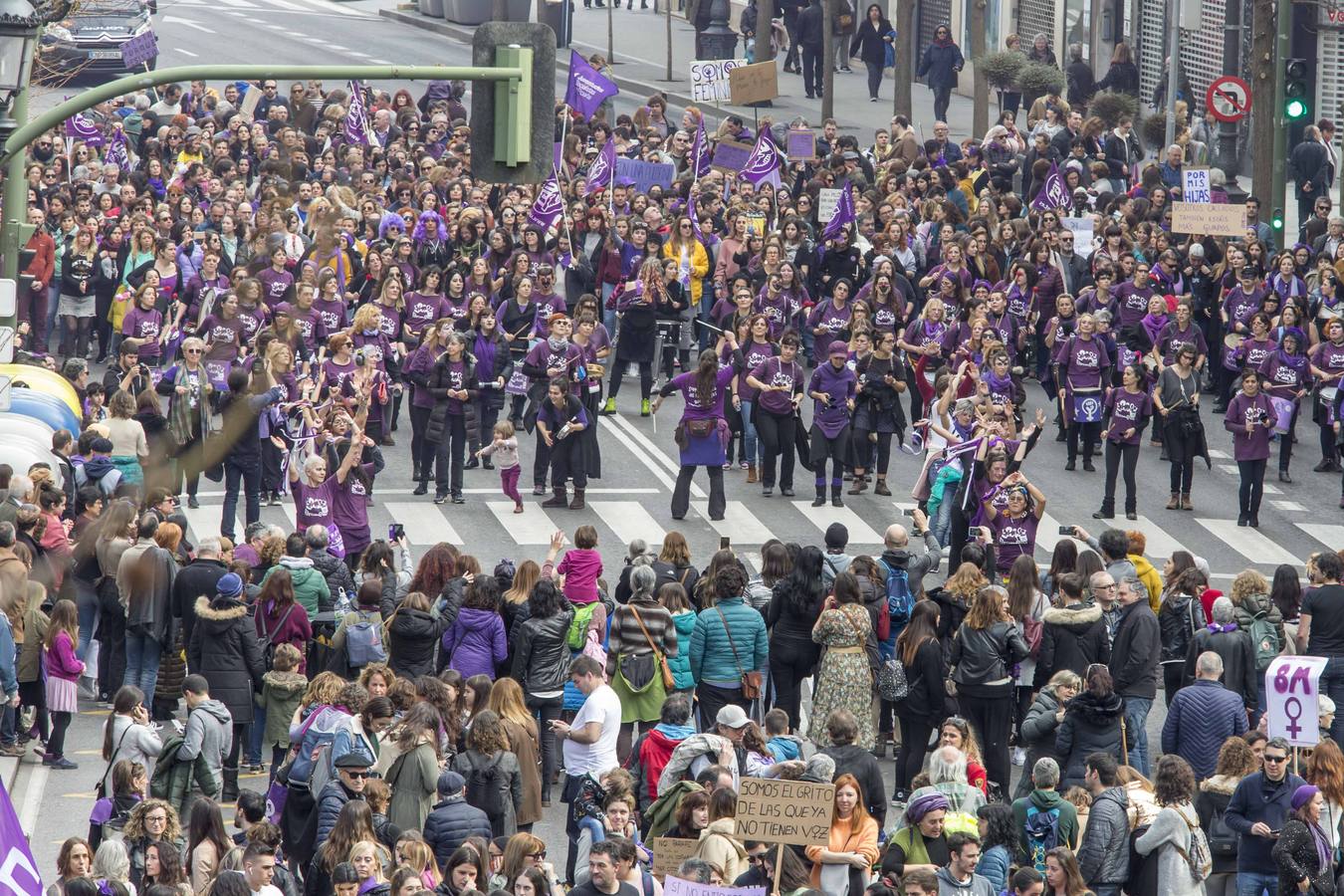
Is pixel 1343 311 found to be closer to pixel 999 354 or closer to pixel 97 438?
pixel 999 354

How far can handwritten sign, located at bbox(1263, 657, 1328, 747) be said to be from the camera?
1367cm

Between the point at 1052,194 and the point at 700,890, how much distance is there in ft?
66.5

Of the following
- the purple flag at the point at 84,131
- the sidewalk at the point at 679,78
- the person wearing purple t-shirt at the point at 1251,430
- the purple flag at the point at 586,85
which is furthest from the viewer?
the sidewalk at the point at 679,78

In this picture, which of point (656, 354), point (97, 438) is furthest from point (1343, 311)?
point (97, 438)

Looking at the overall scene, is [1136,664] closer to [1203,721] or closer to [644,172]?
[1203,721]

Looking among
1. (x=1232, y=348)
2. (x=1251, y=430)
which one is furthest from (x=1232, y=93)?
(x=1251, y=430)

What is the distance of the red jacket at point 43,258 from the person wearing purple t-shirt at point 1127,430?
38.6 ft

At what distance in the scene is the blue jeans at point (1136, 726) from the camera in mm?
15805

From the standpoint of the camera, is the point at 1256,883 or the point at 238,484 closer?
the point at 1256,883

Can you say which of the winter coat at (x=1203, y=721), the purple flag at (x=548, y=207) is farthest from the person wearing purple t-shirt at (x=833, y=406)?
the winter coat at (x=1203, y=721)

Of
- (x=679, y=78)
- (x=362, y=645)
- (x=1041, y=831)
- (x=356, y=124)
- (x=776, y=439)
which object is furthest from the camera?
(x=679, y=78)

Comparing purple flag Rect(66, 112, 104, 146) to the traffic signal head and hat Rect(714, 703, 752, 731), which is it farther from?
hat Rect(714, 703, 752, 731)

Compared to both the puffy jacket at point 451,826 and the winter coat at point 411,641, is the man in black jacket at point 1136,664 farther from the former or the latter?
the puffy jacket at point 451,826

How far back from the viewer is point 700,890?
1148 centimetres
